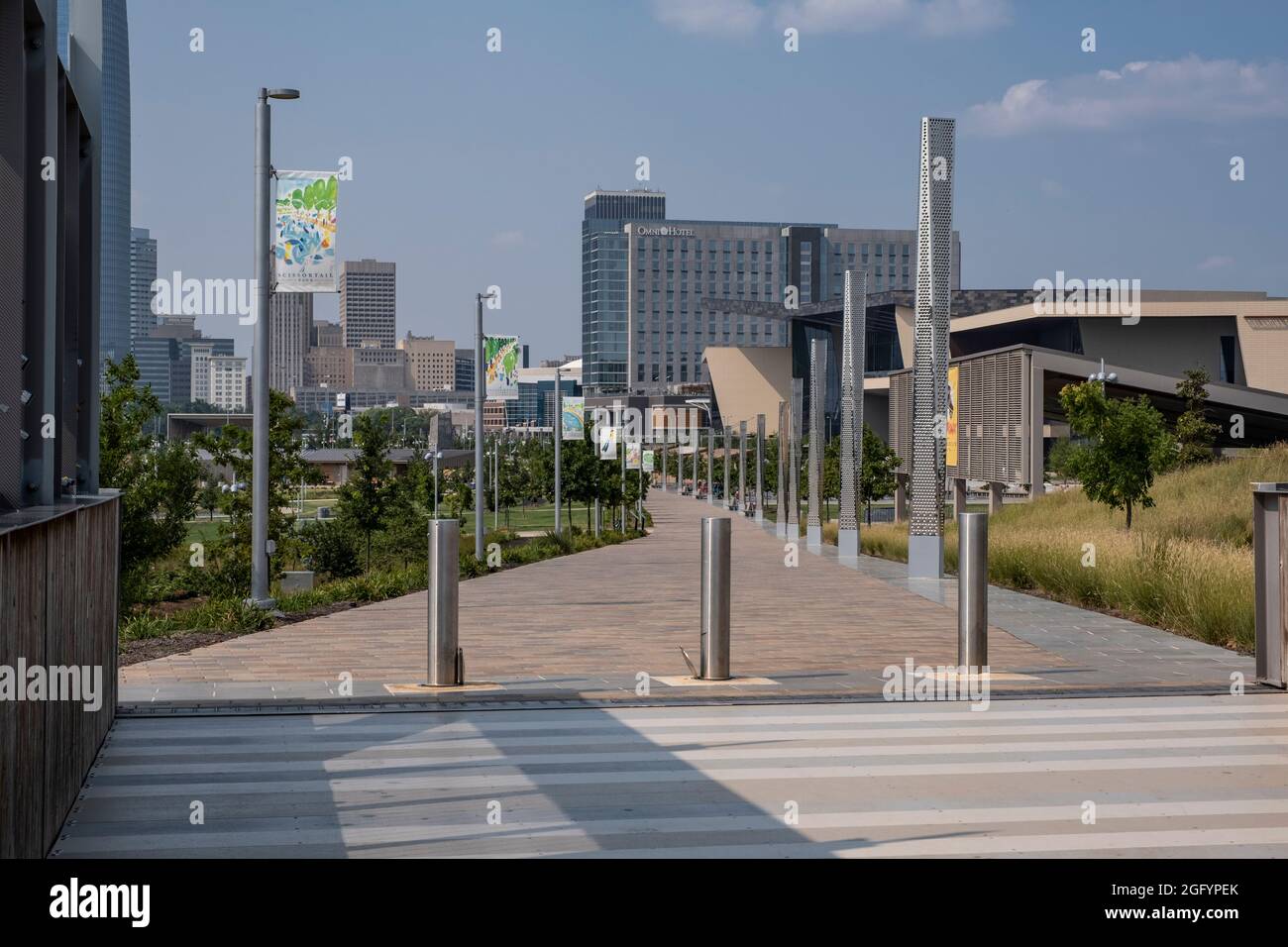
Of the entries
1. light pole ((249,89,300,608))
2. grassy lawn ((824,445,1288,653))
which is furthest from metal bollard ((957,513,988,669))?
light pole ((249,89,300,608))

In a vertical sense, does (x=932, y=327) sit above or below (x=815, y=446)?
above

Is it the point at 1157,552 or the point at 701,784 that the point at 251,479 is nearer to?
the point at 1157,552

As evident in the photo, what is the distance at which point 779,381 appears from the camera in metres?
132

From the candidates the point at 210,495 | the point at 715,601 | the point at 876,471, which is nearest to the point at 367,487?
the point at 210,495

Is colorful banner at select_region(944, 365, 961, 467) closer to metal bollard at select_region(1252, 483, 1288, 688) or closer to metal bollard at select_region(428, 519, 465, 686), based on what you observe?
metal bollard at select_region(1252, 483, 1288, 688)

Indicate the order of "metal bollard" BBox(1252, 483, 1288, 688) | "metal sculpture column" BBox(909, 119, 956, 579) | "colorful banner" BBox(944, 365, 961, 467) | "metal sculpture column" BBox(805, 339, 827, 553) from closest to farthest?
1. "metal bollard" BBox(1252, 483, 1288, 688)
2. "metal sculpture column" BBox(909, 119, 956, 579)
3. "colorful banner" BBox(944, 365, 961, 467)
4. "metal sculpture column" BBox(805, 339, 827, 553)

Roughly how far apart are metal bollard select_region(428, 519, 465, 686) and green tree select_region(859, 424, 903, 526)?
45.6 meters

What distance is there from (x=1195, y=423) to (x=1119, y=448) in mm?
31208

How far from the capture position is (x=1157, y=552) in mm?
18859

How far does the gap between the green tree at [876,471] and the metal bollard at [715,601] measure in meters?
44.6

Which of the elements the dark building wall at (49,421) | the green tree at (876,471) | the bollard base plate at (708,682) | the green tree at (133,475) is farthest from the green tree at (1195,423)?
the dark building wall at (49,421)

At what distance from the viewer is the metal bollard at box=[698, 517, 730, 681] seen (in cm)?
1116

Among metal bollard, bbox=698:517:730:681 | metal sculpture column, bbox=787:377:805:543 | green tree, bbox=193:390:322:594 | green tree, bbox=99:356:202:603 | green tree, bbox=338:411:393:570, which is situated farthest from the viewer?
metal sculpture column, bbox=787:377:805:543
